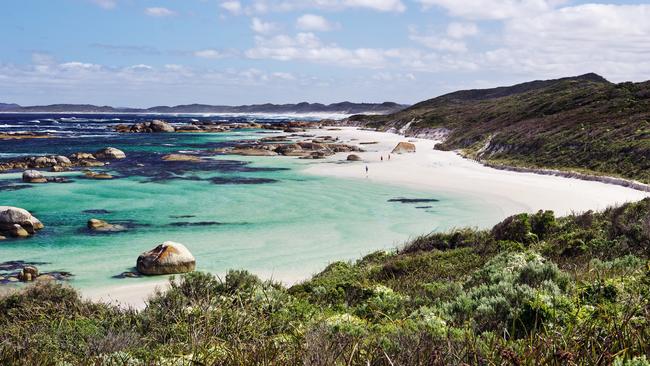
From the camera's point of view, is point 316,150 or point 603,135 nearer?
point 603,135

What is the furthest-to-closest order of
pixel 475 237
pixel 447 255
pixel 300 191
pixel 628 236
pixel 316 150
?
pixel 316 150 < pixel 300 191 < pixel 475 237 < pixel 447 255 < pixel 628 236

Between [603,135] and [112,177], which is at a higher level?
[603,135]

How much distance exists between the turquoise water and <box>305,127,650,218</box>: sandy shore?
221 cm

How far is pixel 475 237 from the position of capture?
16234 mm

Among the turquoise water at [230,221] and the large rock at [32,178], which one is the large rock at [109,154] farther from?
the large rock at [32,178]

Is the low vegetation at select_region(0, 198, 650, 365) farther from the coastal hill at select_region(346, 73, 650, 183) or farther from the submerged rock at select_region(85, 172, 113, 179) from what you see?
the submerged rock at select_region(85, 172, 113, 179)

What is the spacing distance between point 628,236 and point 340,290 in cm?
704

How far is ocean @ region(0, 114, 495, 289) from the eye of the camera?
755 inches

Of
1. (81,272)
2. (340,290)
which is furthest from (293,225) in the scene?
(340,290)

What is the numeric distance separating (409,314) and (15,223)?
68.7 ft

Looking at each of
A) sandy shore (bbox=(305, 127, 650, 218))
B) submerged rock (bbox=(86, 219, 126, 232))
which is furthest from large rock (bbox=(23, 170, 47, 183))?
sandy shore (bbox=(305, 127, 650, 218))

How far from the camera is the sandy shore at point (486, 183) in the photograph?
2717 centimetres

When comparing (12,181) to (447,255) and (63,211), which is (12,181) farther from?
(447,255)

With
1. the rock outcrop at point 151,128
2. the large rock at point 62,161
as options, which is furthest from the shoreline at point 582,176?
the rock outcrop at point 151,128
